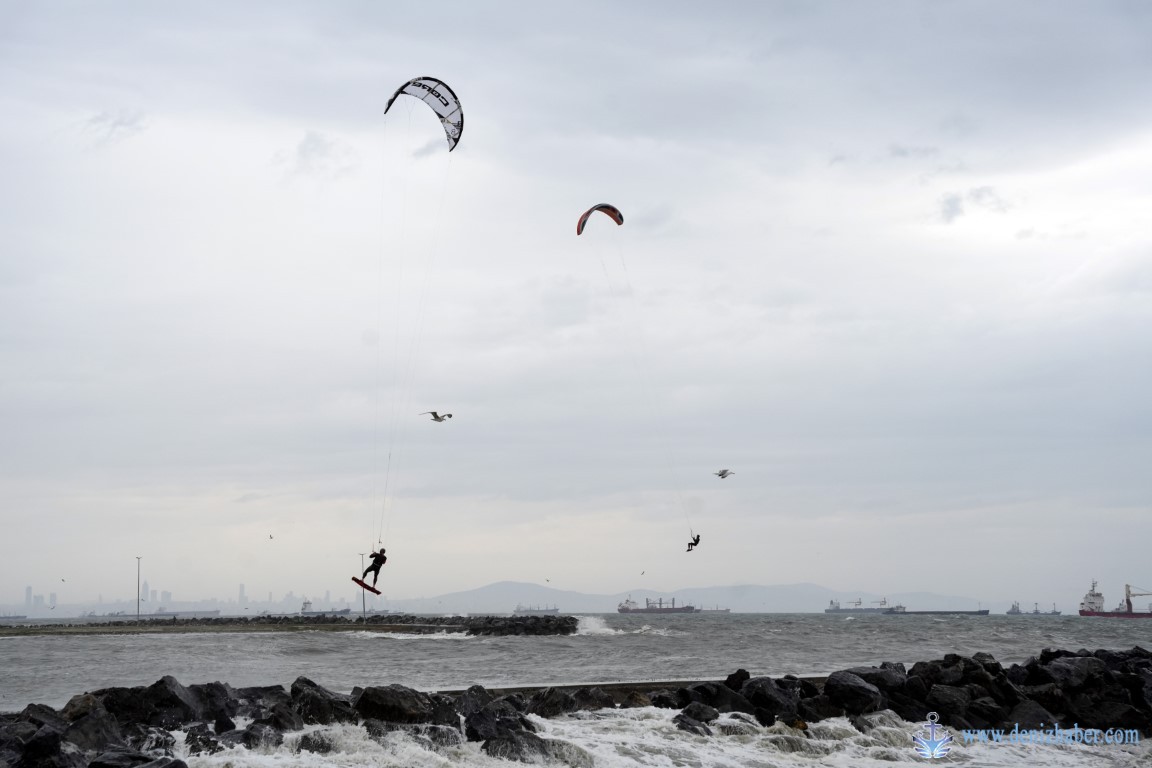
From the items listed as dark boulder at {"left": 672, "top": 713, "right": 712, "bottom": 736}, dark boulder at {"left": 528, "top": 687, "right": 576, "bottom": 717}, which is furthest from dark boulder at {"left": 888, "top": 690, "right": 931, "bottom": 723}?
dark boulder at {"left": 528, "top": 687, "right": 576, "bottom": 717}

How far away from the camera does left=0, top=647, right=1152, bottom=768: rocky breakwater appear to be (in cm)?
1149

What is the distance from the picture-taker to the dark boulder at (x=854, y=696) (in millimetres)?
15734

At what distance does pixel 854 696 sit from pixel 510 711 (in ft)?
19.3

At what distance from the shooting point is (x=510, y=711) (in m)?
13.5

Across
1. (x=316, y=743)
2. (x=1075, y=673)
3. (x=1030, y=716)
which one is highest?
→ (x=316, y=743)

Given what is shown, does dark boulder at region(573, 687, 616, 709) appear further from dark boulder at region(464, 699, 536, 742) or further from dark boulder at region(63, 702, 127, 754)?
dark boulder at region(63, 702, 127, 754)

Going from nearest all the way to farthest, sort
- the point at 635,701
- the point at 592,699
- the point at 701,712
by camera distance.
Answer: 1. the point at 701,712
2. the point at 592,699
3. the point at 635,701

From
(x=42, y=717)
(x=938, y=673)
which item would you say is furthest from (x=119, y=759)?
(x=938, y=673)

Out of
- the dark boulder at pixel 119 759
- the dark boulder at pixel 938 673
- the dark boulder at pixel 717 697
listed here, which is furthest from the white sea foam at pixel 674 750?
the dark boulder at pixel 938 673

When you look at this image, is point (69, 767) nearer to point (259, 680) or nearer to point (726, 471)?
point (259, 680)

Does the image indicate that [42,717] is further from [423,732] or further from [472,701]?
[472,701]

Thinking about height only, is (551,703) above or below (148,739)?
below

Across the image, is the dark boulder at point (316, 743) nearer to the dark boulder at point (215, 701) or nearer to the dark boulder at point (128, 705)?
the dark boulder at point (215, 701)

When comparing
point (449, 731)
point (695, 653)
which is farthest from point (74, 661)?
point (449, 731)
